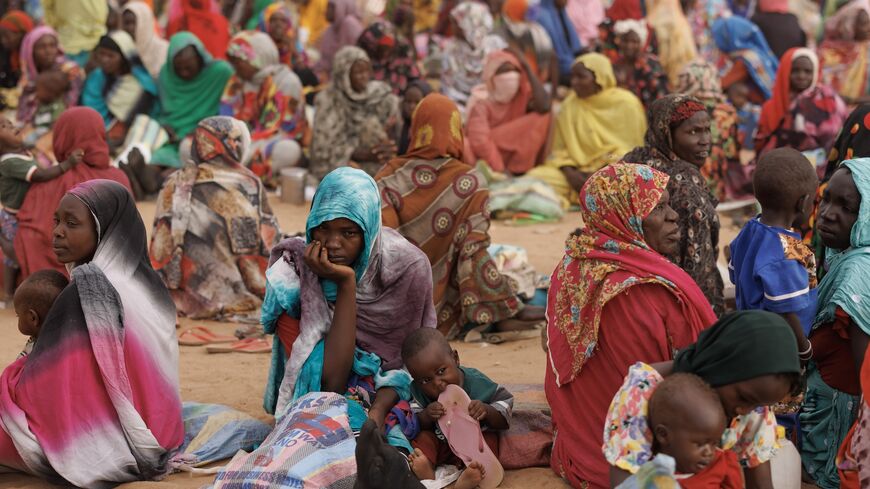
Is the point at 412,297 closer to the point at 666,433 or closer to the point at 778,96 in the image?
the point at 666,433

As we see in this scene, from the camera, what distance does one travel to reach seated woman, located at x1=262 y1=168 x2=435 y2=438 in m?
4.44

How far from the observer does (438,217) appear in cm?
659

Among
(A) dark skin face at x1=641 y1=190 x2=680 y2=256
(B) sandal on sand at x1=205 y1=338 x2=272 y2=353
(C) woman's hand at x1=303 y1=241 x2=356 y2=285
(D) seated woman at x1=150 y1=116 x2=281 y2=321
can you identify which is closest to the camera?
(A) dark skin face at x1=641 y1=190 x2=680 y2=256

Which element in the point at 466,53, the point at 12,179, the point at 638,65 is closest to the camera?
the point at 12,179

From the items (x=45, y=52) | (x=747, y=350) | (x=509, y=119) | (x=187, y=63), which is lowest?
(x=509, y=119)

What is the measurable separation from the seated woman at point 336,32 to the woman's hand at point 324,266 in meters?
11.1

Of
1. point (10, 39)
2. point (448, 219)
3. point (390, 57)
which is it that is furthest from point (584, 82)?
point (10, 39)

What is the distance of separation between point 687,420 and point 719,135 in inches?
288

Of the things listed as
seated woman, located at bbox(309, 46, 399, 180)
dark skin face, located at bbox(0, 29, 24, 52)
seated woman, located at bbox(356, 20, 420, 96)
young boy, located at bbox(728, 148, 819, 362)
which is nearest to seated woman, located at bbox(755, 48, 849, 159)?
seated woman, located at bbox(309, 46, 399, 180)

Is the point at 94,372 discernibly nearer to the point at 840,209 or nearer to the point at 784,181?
the point at 784,181

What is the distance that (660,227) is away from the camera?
415cm

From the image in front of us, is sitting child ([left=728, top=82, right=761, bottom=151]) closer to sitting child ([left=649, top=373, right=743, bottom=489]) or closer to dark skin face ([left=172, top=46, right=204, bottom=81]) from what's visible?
dark skin face ([left=172, top=46, right=204, bottom=81])

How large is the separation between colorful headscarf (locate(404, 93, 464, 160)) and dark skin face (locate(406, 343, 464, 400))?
245 centimetres

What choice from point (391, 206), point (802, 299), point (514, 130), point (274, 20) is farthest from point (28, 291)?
point (274, 20)
